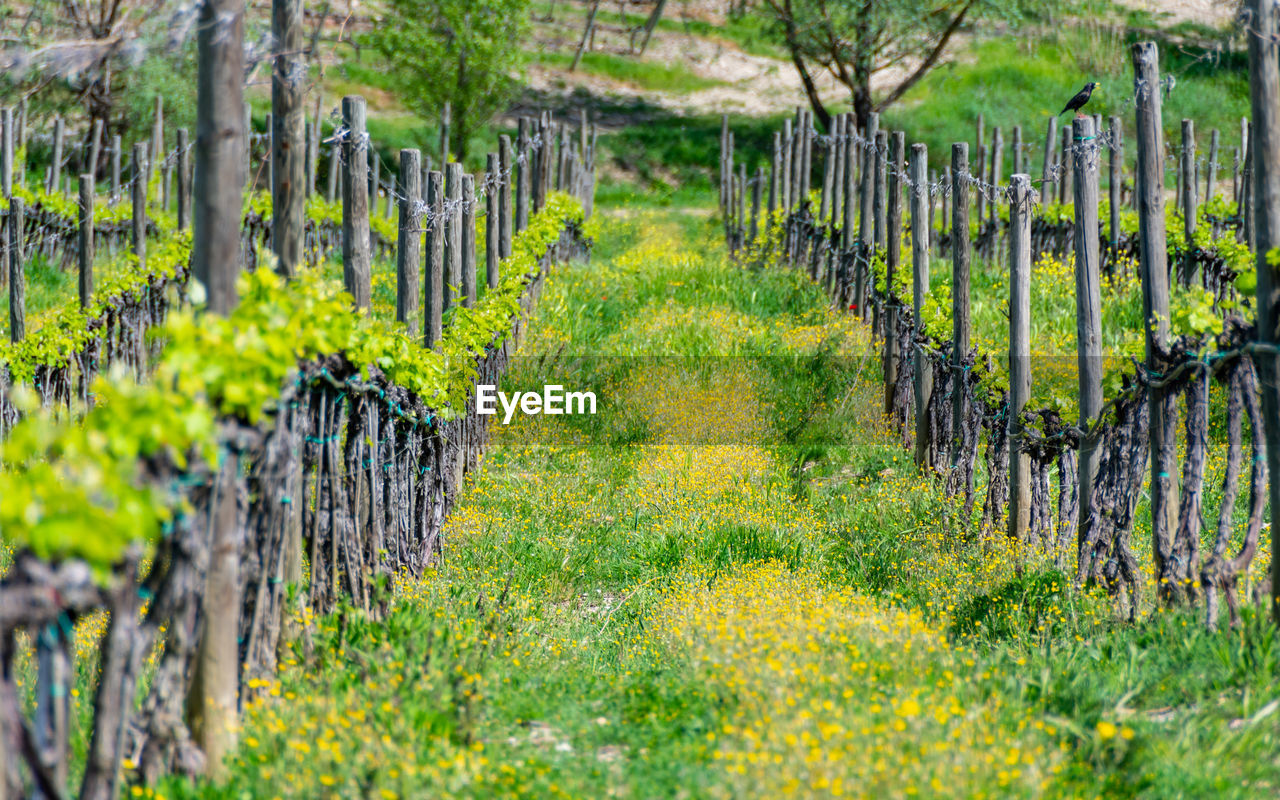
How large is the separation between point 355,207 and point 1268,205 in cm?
453

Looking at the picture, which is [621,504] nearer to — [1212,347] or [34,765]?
[1212,347]

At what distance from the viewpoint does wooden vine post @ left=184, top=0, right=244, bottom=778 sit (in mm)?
3822

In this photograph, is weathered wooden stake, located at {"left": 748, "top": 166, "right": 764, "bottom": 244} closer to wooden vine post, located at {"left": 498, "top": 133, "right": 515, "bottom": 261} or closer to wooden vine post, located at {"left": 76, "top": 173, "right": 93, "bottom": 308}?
wooden vine post, located at {"left": 498, "top": 133, "right": 515, "bottom": 261}

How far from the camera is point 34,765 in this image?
275cm

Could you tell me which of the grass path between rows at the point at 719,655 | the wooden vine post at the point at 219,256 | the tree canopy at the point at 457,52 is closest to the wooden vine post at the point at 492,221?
the grass path between rows at the point at 719,655

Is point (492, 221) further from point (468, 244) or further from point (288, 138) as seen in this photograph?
point (288, 138)

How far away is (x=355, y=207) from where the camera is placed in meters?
6.04

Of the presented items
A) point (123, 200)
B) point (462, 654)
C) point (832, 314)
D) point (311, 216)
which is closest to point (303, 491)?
point (462, 654)

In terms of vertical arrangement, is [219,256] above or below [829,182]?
below

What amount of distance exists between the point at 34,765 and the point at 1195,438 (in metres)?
4.74

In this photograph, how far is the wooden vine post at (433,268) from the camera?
26.6ft

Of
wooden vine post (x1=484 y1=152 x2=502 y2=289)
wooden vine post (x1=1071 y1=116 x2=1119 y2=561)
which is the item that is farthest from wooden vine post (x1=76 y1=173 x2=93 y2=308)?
wooden vine post (x1=1071 y1=116 x2=1119 y2=561)

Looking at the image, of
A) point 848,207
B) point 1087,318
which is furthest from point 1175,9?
point 1087,318

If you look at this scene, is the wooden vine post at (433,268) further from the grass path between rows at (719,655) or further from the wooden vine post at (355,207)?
the wooden vine post at (355,207)
